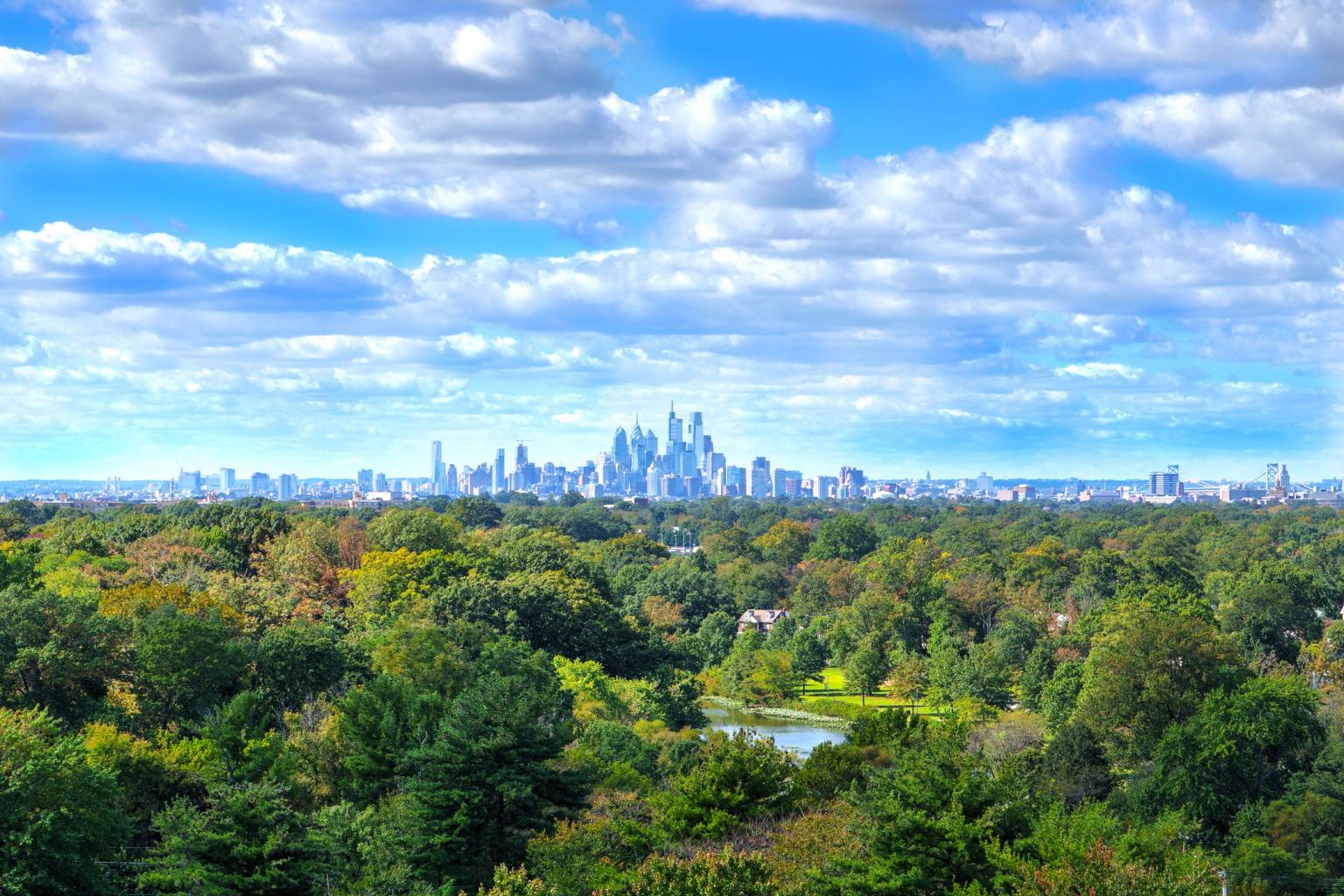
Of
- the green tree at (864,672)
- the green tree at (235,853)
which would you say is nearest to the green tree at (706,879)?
the green tree at (235,853)

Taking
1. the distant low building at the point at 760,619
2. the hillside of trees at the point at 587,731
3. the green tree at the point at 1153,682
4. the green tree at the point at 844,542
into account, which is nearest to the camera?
the hillside of trees at the point at 587,731

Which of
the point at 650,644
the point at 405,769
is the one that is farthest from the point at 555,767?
the point at 650,644

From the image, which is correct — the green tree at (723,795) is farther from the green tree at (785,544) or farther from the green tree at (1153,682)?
the green tree at (785,544)

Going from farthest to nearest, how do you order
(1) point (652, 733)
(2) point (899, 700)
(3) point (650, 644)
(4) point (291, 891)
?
(2) point (899, 700), (3) point (650, 644), (1) point (652, 733), (4) point (291, 891)

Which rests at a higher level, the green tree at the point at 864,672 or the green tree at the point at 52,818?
the green tree at the point at 52,818

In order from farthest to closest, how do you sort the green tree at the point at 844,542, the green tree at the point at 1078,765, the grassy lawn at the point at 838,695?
1. the green tree at the point at 844,542
2. the grassy lawn at the point at 838,695
3. the green tree at the point at 1078,765

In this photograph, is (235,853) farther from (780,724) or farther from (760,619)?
(760,619)

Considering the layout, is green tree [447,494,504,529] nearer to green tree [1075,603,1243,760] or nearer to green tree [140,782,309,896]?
green tree [1075,603,1243,760]

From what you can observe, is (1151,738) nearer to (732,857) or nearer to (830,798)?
(830,798)
